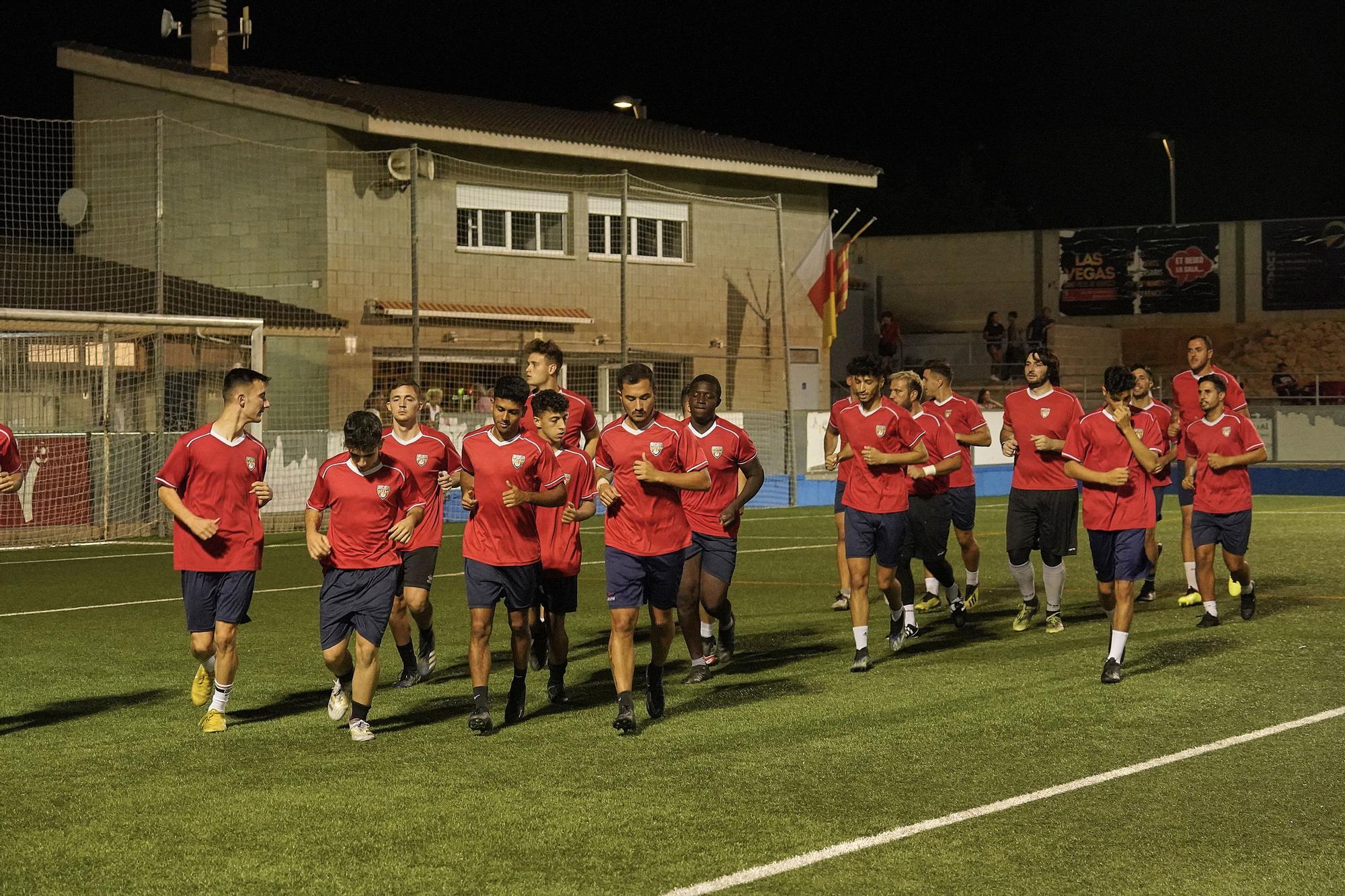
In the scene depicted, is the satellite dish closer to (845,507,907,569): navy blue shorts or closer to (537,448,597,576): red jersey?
(537,448,597,576): red jersey

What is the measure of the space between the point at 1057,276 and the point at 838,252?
19923 mm

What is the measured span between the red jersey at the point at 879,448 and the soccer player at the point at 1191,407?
10.8ft

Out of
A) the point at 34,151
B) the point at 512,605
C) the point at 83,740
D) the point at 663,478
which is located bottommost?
the point at 83,740

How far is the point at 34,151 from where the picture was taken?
22078mm

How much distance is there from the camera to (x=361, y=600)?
8297 mm

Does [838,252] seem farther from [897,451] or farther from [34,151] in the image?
[897,451]

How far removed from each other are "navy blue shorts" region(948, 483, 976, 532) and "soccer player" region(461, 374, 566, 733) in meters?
Answer: 5.93

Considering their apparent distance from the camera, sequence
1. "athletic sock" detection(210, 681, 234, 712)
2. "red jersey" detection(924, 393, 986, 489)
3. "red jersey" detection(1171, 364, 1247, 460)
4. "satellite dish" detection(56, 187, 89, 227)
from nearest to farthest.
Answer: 1. "athletic sock" detection(210, 681, 234, 712)
2. "red jersey" detection(1171, 364, 1247, 460)
3. "red jersey" detection(924, 393, 986, 489)
4. "satellite dish" detection(56, 187, 89, 227)

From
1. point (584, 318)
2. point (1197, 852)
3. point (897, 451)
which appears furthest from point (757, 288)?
point (1197, 852)

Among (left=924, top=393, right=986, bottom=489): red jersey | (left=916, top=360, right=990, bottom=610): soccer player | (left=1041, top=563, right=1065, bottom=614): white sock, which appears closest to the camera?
(left=1041, top=563, right=1065, bottom=614): white sock

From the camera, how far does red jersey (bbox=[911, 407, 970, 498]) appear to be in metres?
12.5

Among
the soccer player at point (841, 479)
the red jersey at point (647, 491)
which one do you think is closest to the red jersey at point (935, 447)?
the soccer player at point (841, 479)

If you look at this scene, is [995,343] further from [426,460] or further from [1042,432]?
[426,460]

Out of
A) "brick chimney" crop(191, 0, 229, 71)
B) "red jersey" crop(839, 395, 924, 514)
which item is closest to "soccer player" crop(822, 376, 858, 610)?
"red jersey" crop(839, 395, 924, 514)
